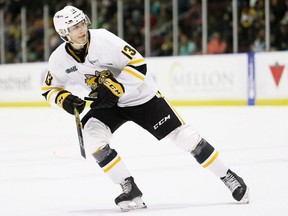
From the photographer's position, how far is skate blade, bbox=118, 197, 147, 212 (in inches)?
147

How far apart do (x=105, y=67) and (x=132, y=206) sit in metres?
0.76

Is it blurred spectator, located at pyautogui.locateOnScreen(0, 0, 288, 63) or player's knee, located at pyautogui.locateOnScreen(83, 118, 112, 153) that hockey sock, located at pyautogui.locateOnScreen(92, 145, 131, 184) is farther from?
blurred spectator, located at pyautogui.locateOnScreen(0, 0, 288, 63)

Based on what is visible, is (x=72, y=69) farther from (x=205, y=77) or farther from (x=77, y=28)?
(x=205, y=77)

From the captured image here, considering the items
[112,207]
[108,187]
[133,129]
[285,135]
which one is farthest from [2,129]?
[112,207]

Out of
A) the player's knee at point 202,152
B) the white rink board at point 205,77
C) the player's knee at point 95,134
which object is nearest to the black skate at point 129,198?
the player's knee at point 95,134

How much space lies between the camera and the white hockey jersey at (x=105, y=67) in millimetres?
3787

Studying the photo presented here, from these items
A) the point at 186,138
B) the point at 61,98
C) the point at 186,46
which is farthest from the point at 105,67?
the point at 186,46

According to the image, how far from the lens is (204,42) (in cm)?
1181

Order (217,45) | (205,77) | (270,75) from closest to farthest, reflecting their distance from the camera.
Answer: (270,75), (205,77), (217,45)

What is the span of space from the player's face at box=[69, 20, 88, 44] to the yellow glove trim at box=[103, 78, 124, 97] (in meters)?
0.26

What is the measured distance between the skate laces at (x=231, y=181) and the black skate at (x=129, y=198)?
0.46 meters

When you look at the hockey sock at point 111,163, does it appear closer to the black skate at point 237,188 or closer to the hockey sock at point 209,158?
the hockey sock at point 209,158

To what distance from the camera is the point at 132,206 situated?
150 inches

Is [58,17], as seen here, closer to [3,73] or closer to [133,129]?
[133,129]
